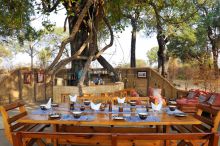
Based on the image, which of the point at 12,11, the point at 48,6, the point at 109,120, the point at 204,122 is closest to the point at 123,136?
the point at 109,120

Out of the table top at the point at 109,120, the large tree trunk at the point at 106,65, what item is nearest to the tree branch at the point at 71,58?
the large tree trunk at the point at 106,65

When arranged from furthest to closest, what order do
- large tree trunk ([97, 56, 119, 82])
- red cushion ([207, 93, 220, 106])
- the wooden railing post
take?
1. large tree trunk ([97, 56, 119, 82])
2. red cushion ([207, 93, 220, 106])
3. the wooden railing post

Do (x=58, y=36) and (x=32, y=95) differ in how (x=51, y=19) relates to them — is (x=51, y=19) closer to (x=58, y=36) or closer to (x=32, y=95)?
(x=32, y=95)

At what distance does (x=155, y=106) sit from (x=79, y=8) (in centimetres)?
556

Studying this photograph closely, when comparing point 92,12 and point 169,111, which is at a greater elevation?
point 92,12

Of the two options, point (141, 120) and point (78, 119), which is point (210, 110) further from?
point (78, 119)

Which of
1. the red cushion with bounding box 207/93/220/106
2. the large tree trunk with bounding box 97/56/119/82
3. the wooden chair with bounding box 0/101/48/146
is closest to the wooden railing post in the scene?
the wooden chair with bounding box 0/101/48/146

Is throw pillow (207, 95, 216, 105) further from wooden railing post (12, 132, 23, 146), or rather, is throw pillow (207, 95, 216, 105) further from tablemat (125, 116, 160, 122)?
wooden railing post (12, 132, 23, 146)

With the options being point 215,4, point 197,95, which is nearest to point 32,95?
point 197,95

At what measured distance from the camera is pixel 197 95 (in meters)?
8.35

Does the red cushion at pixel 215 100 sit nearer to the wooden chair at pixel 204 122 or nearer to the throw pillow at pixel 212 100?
the throw pillow at pixel 212 100

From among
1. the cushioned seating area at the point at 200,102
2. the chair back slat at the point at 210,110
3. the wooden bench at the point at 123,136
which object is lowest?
the cushioned seating area at the point at 200,102

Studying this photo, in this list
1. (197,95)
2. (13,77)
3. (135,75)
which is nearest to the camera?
(197,95)

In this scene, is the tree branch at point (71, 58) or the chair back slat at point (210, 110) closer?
the chair back slat at point (210, 110)
